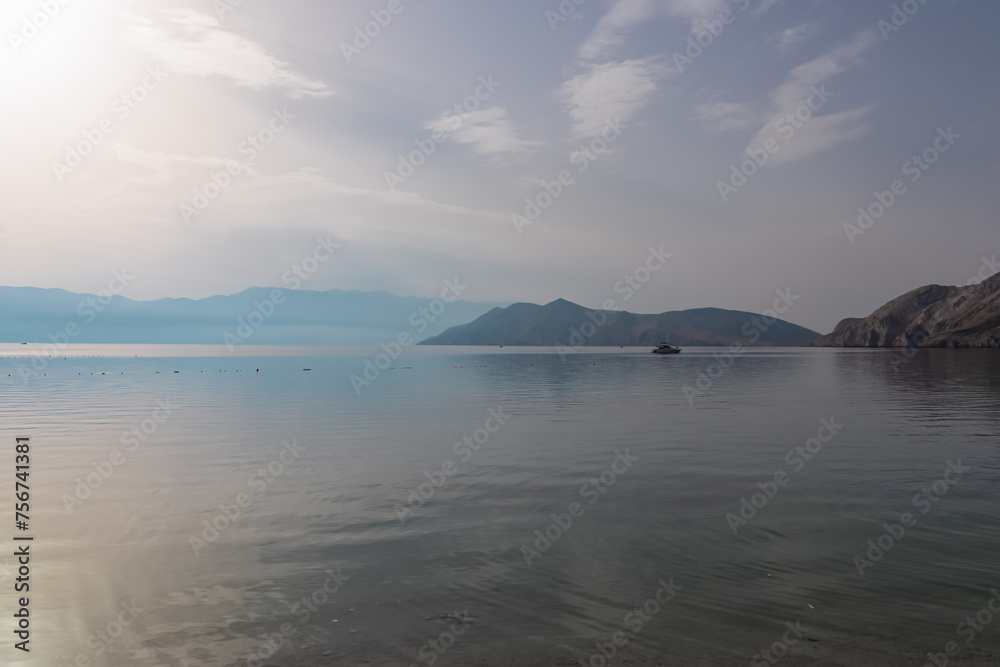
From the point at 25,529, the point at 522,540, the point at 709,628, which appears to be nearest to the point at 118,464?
the point at 25,529

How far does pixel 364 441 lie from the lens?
108ft

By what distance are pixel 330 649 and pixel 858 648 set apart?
8.61 metres

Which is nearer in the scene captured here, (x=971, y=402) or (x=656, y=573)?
(x=656, y=573)

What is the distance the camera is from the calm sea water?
10375 millimetres

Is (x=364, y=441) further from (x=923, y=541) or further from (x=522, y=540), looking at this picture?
(x=923, y=541)

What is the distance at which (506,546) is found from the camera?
1544 cm

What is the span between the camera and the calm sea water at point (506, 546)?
10.4m

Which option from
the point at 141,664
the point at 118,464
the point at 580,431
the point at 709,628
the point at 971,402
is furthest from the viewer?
the point at 971,402

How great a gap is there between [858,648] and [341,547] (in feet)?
36.9

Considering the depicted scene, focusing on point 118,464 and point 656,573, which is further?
point 118,464

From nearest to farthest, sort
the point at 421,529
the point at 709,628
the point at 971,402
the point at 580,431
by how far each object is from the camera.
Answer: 1. the point at 709,628
2. the point at 421,529
3. the point at 580,431
4. the point at 971,402

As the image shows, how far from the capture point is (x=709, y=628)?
10742 millimetres

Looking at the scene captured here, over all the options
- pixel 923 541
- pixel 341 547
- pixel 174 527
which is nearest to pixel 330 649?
pixel 341 547

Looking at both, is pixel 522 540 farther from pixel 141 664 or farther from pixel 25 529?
pixel 25 529
